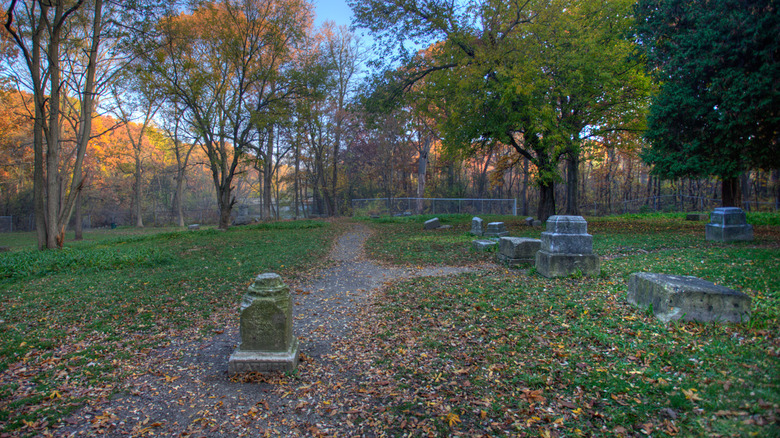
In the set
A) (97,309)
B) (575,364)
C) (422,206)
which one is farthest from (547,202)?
(97,309)

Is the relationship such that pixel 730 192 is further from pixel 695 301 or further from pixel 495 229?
pixel 695 301

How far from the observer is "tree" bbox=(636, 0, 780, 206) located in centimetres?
860

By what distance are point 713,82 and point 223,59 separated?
61.6 feet

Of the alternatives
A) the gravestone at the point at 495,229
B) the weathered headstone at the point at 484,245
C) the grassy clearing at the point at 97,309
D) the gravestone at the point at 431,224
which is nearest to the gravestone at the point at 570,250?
the weathered headstone at the point at 484,245

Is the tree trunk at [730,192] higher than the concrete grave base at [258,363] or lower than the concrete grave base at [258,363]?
higher

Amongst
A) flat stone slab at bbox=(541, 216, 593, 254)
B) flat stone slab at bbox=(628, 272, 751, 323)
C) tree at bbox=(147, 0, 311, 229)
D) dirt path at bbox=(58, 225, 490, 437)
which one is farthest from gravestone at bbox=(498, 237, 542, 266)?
tree at bbox=(147, 0, 311, 229)

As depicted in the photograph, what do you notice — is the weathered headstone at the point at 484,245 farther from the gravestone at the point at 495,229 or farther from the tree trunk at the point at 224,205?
the tree trunk at the point at 224,205

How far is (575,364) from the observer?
3.52 meters

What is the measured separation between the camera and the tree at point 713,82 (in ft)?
28.2

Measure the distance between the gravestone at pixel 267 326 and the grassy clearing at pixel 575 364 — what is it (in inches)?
43.0

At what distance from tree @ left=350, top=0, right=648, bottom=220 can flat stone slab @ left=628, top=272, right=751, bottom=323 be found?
9424 mm

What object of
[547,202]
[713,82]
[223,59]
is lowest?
[547,202]

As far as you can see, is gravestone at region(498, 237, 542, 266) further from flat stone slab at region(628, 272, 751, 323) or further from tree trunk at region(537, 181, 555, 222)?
tree trunk at region(537, 181, 555, 222)

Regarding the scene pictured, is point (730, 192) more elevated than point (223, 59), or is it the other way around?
point (223, 59)
